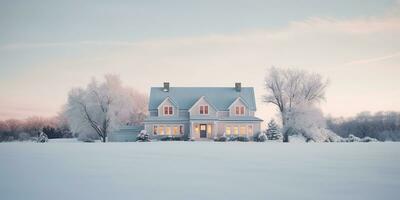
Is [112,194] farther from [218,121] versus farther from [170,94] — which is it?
[170,94]

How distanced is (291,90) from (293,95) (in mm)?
684

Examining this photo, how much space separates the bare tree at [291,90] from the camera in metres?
47.9

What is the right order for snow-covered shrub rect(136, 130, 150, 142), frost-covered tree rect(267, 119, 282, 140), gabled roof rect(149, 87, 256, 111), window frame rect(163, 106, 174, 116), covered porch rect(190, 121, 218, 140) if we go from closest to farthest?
snow-covered shrub rect(136, 130, 150, 142) < frost-covered tree rect(267, 119, 282, 140) < covered porch rect(190, 121, 218, 140) < window frame rect(163, 106, 174, 116) < gabled roof rect(149, 87, 256, 111)

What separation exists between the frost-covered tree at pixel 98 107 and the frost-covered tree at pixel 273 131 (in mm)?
19066

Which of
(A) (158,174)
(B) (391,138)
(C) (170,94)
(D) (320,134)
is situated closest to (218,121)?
(C) (170,94)

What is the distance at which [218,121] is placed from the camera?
170ft

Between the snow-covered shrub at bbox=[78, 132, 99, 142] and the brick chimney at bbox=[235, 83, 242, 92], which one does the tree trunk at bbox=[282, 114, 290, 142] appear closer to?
the brick chimney at bbox=[235, 83, 242, 92]

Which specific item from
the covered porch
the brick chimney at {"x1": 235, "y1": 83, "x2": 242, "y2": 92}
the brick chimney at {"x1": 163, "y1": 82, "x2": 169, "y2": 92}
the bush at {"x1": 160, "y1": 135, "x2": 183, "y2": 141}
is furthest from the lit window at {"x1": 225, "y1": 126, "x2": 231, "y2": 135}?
the brick chimney at {"x1": 163, "y1": 82, "x2": 169, "y2": 92}

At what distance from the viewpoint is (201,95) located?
5544cm

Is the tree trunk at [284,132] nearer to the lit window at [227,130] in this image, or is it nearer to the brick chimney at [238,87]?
the lit window at [227,130]

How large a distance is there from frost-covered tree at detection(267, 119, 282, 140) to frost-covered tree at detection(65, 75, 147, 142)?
62.6 feet

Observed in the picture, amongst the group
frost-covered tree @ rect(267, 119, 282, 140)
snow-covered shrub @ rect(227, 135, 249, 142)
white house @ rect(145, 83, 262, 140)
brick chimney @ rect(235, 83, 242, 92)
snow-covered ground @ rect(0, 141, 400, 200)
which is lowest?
snow-covered ground @ rect(0, 141, 400, 200)

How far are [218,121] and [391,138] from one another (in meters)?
27.5

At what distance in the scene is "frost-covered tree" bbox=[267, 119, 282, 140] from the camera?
50.2 m
